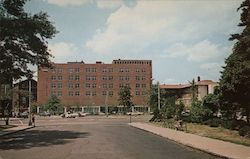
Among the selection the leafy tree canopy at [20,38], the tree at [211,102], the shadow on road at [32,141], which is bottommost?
the shadow on road at [32,141]

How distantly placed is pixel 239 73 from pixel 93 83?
438ft

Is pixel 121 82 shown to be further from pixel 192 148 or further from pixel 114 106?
pixel 192 148

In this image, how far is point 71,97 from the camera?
555 ft

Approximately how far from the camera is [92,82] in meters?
170

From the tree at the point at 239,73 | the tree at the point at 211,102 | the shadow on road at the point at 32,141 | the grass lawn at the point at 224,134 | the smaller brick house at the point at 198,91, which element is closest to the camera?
the shadow on road at the point at 32,141

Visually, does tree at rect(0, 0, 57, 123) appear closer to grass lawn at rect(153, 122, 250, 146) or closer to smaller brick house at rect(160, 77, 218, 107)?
grass lawn at rect(153, 122, 250, 146)

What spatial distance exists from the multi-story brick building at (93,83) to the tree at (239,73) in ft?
397

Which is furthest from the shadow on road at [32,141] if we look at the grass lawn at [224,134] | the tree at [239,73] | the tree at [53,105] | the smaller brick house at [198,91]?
the tree at [53,105]

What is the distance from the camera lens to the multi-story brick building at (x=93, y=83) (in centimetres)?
16888

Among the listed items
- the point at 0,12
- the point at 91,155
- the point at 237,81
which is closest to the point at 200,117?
the point at 237,81

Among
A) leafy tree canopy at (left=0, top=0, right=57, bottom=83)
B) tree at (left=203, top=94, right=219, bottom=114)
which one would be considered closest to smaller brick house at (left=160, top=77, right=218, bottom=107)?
tree at (left=203, top=94, right=219, bottom=114)

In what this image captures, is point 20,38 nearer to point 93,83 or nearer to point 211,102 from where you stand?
point 211,102

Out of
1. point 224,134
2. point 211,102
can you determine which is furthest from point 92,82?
point 224,134

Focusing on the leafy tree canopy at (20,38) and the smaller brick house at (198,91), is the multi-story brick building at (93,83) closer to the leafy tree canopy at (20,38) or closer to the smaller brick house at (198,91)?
the smaller brick house at (198,91)
